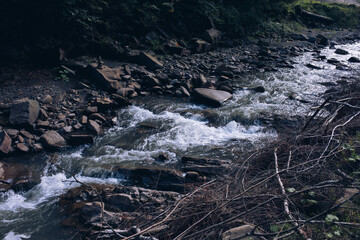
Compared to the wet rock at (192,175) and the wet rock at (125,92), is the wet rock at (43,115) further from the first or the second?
the wet rock at (192,175)

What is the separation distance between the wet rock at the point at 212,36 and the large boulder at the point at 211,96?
5.09m

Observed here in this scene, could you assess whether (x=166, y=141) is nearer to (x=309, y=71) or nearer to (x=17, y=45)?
(x=17, y=45)

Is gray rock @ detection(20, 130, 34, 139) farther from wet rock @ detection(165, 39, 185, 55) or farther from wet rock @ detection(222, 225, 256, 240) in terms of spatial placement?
wet rock @ detection(165, 39, 185, 55)

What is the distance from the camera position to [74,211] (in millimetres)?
4477

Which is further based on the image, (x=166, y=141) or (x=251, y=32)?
(x=251, y=32)

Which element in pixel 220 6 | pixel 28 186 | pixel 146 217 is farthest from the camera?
pixel 220 6

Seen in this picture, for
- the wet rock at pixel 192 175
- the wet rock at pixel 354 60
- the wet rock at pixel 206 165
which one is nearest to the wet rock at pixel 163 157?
the wet rock at pixel 206 165

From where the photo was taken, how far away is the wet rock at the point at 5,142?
18.8 ft

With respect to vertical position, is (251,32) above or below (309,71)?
above

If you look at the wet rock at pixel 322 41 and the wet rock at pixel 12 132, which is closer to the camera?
the wet rock at pixel 12 132

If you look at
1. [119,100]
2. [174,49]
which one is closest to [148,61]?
[174,49]

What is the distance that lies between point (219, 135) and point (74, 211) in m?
3.76

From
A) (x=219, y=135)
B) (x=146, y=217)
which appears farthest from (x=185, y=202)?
(x=219, y=135)

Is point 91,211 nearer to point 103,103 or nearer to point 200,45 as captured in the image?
point 103,103
